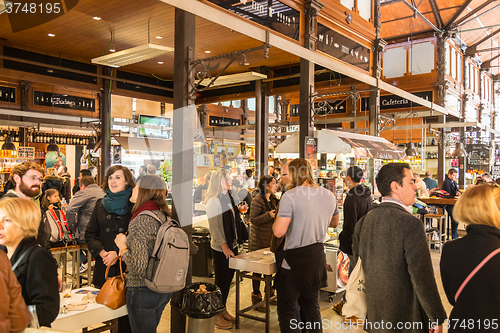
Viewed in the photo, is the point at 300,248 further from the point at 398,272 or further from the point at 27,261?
the point at 27,261

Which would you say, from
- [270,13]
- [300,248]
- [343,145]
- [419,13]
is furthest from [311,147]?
[419,13]

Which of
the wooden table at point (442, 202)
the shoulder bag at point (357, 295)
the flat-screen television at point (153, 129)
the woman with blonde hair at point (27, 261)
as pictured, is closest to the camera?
the woman with blonde hair at point (27, 261)

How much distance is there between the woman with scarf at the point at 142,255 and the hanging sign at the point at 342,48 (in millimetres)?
5042

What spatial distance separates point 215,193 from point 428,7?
38.8ft

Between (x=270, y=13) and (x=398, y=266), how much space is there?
4454 millimetres

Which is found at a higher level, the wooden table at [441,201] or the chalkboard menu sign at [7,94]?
the chalkboard menu sign at [7,94]

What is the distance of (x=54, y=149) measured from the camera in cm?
1237

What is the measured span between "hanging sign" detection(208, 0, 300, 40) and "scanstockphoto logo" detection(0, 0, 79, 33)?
2.11 metres

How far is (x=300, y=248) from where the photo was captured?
3244 mm

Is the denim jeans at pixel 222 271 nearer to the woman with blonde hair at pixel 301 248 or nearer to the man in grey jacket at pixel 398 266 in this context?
the woman with blonde hair at pixel 301 248

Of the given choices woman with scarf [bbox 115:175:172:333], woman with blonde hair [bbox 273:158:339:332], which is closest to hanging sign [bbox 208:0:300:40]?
woman with blonde hair [bbox 273:158:339:332]

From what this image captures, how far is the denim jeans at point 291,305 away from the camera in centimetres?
326

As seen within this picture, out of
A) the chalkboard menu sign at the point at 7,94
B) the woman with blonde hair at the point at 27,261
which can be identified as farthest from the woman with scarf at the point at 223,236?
the chalkboard menu sign at the point at 7,94

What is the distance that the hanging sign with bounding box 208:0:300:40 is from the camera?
194 inches
